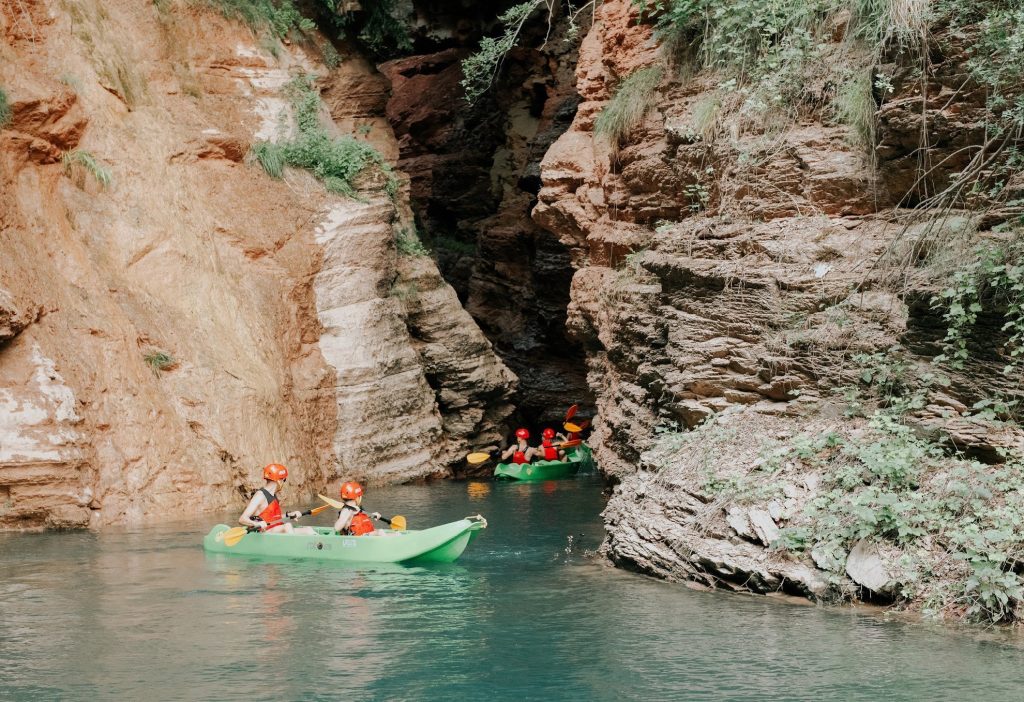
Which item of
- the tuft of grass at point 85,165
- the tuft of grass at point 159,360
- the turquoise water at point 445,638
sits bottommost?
the turquoise water at point 445,638

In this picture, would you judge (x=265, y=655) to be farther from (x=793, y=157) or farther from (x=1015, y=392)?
(x=793, y=157)

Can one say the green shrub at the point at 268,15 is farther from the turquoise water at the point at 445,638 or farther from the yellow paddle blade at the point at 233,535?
the turquoise water at the point at 445,638

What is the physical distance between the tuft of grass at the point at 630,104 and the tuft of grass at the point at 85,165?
7.86 meters

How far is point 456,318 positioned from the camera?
22.2 m

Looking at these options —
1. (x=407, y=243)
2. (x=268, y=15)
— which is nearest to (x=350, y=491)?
(x=407, y=243)

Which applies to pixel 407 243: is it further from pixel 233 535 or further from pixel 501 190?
pixel 233 535

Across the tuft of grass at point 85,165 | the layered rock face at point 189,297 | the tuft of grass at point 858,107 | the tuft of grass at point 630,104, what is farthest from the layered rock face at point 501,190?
the tuft of grass at point 858,107

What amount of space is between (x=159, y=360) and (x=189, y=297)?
154cm

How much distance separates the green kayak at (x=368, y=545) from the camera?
457 inches

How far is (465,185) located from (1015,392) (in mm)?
22286

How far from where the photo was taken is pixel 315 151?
68.1ft

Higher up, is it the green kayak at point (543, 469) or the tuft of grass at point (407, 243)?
the tuft of grass at point (407, 243)

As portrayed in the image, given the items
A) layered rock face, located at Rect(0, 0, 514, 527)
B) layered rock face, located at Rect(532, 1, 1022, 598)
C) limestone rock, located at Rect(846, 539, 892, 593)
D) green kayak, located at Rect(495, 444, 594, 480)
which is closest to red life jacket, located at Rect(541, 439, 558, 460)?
green kayak, located at Rect(495, 444, 594, 480)

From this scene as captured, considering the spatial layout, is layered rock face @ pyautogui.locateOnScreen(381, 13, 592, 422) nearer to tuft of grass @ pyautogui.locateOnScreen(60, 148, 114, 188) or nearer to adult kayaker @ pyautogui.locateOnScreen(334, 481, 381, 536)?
tuft of grass @ pyautogui.locateOnScreen(60, 148, 114, 188)
